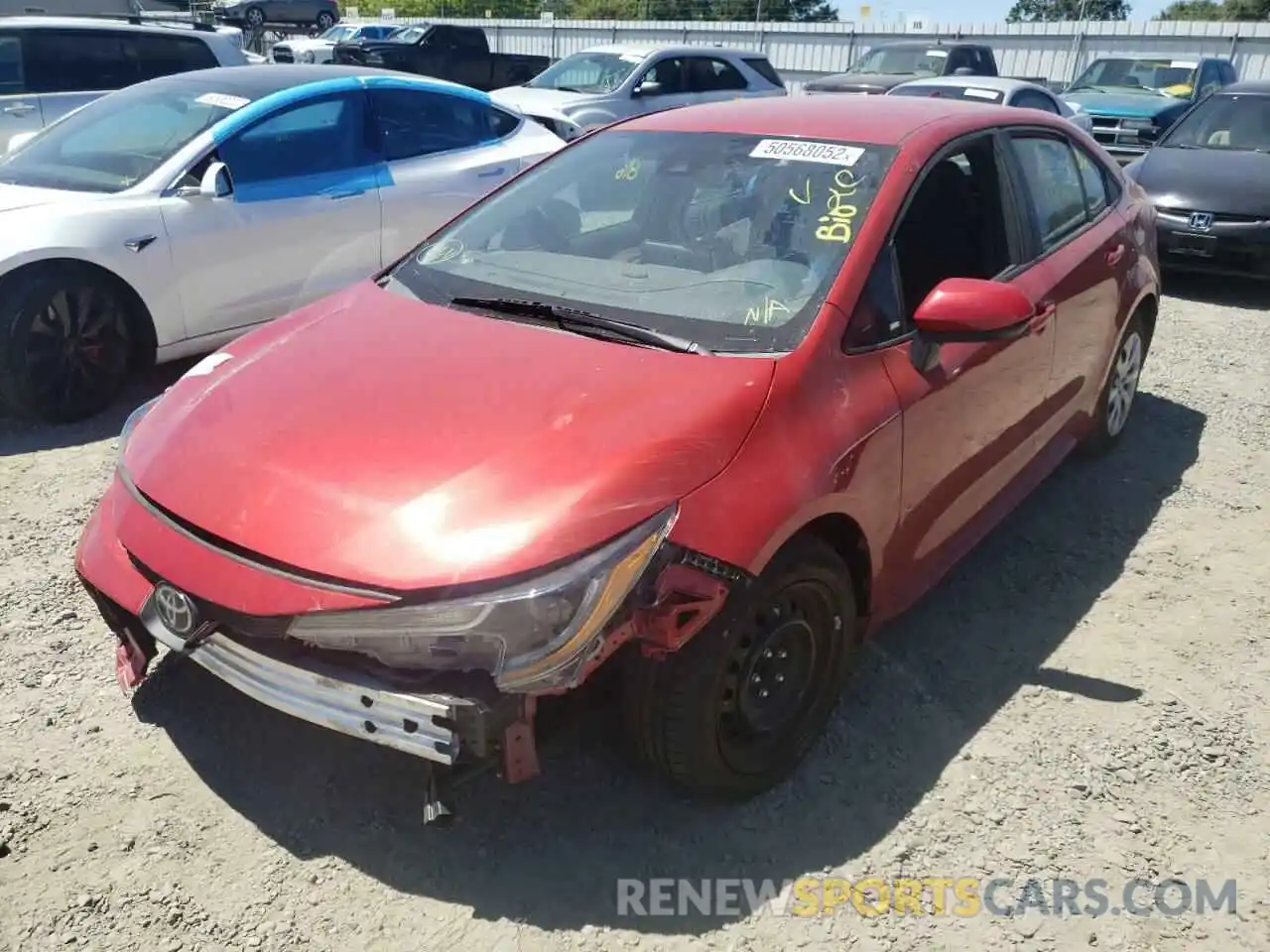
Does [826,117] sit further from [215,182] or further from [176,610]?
[215,182]

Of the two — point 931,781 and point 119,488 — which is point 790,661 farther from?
point 119,488

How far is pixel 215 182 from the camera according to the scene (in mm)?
5242

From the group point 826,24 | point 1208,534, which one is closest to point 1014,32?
point 826,24

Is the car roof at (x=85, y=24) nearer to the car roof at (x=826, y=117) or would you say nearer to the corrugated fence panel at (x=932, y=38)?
the car roof at (x=826, y=117)

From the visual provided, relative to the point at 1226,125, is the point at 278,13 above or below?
above

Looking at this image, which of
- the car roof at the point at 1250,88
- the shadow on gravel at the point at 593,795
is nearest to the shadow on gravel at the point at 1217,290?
Result: the car roof at the point at 1250,88

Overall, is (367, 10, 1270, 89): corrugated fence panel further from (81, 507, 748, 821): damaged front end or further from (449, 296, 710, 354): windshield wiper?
(81, 507, 748, 821): damaged front end

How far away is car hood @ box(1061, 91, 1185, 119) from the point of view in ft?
43.9

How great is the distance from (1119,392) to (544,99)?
27.7 ft

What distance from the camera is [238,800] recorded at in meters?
2.70

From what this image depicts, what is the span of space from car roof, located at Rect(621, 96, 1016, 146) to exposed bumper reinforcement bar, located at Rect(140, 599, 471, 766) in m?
2.15

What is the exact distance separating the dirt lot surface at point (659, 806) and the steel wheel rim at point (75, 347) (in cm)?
139

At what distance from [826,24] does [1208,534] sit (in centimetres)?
2556

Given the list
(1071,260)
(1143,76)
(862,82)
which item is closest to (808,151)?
(1071,260)
